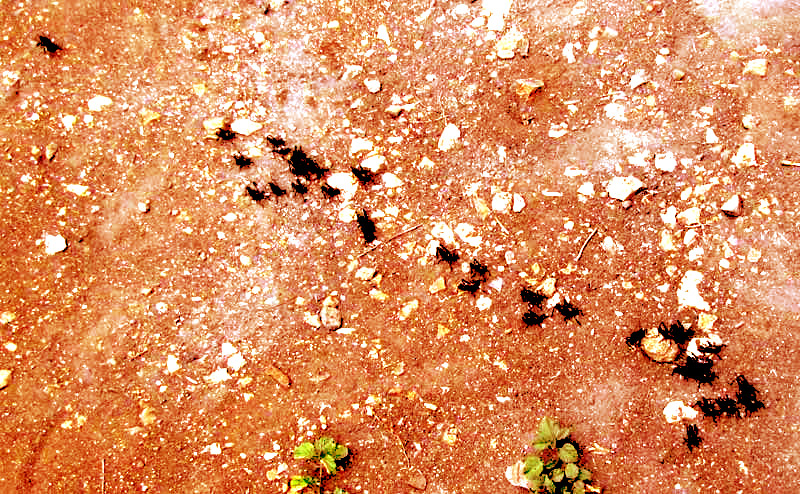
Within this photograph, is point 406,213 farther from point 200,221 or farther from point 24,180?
point 24,180

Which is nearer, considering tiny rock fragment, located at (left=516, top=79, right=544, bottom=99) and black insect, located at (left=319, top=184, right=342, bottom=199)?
black insect, located at (left=319, top=184, right=342, bottom=199)

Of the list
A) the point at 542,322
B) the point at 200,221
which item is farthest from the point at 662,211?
the point at 200,221

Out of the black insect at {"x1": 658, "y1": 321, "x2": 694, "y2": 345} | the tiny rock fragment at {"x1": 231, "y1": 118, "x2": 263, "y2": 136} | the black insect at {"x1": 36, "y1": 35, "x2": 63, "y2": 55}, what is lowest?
the black insect at {"x1": 658, "y1": 321, "x2": 694, "y2": 345}

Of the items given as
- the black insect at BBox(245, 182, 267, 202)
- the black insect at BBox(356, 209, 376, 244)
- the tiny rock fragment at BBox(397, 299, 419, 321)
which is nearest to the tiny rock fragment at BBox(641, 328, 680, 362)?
the tiny rock fragment at BBox(397, 299, 419, 321)

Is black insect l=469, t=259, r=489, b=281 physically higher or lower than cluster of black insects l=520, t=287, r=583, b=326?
higher

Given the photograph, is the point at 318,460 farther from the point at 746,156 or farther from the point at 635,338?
the point at 746,156

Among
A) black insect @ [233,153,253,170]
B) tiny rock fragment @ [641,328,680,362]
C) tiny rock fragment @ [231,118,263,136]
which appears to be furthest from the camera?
tiny rock fragment @ [231,118,263,136]

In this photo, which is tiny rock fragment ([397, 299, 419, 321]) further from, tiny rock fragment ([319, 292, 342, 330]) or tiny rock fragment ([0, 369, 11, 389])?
tiny rock fragment ([0, 369, 11, 389])
